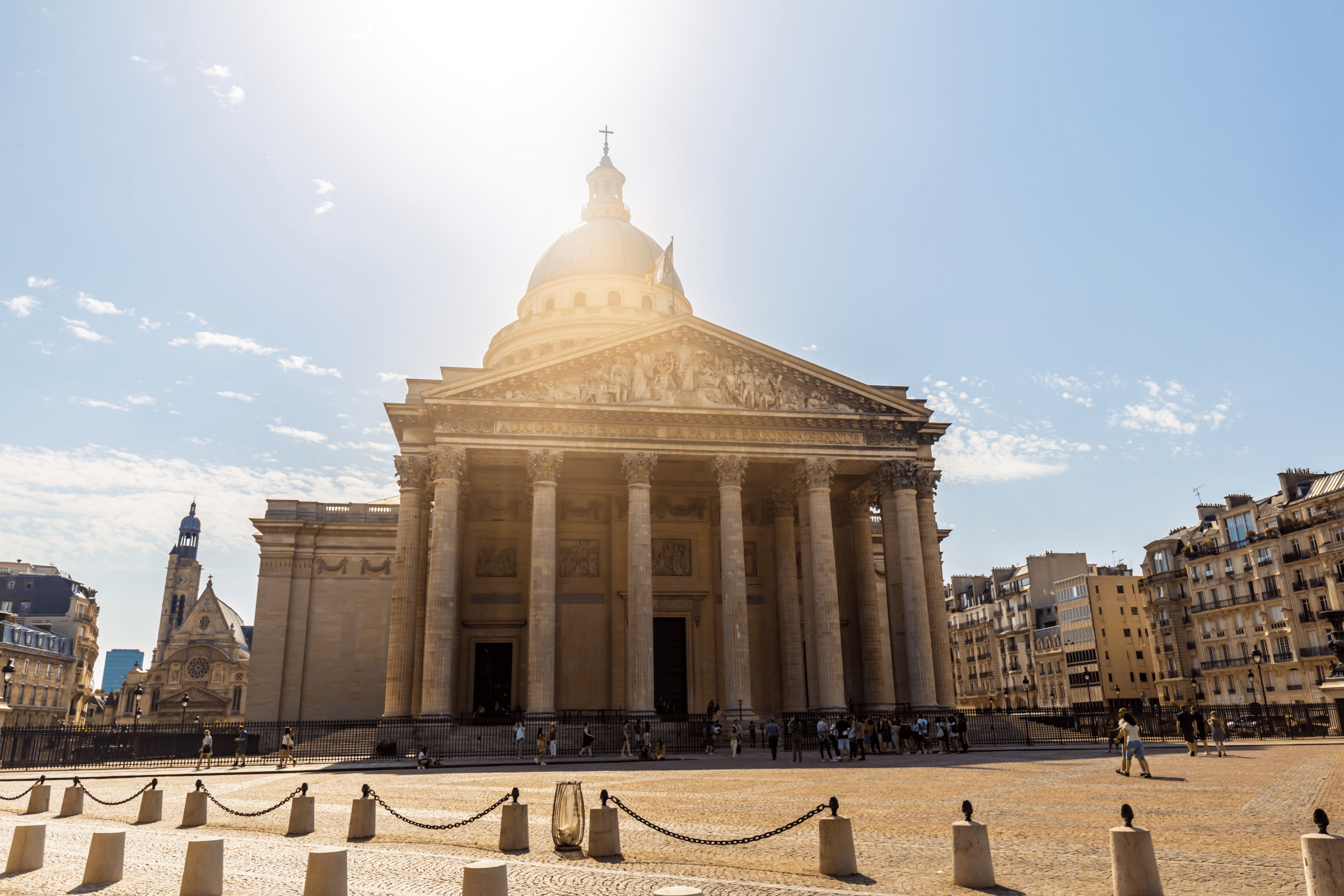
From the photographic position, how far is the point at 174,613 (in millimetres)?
121500

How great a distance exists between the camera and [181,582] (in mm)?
123938

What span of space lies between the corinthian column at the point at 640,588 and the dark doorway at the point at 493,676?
7770mm

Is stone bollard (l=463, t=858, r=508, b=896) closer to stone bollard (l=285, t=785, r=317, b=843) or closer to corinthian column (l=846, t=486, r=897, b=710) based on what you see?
stone bollard (l=285, t=785, r=317, b=843)

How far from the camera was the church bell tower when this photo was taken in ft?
391

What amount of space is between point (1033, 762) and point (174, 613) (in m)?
124

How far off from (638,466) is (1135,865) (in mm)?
30048

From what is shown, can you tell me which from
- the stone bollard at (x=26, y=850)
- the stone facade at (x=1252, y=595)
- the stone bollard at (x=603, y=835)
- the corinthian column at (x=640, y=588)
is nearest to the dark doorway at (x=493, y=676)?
the corinthian column at (x=640, y=588)

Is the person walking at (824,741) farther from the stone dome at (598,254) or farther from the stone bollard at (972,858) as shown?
the stone dome at (598,254)

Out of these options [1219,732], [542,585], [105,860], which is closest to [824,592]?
[542,585]

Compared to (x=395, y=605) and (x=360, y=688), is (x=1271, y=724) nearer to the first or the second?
(x=395, y=605)

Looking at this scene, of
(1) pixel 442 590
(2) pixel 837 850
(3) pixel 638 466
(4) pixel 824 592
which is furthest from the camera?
(4) pixel 824 592

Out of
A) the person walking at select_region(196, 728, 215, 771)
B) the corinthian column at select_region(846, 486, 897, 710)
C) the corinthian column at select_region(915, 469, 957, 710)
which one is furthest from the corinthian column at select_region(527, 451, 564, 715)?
the corinthian column at select_region(915, 469, 957, 710)

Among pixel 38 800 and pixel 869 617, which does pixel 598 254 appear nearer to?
pixel 869 617

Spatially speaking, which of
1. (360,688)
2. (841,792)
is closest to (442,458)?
(360,688)
